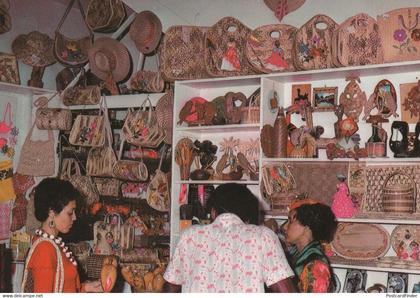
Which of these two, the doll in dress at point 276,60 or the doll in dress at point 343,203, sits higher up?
the doll in dress at point 276,60

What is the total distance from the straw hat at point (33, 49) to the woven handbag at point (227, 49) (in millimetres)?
1675

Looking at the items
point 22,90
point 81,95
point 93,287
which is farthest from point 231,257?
point 22,90

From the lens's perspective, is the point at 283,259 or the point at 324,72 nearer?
the point at 283,259

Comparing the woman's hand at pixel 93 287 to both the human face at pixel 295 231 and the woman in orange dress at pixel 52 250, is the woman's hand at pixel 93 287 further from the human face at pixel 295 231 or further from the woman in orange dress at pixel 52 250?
the human face at pixel 295 231

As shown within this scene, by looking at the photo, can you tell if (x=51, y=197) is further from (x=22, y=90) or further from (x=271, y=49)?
(x=22, y=90)

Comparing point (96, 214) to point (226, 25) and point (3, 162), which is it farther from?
point (226, 25)

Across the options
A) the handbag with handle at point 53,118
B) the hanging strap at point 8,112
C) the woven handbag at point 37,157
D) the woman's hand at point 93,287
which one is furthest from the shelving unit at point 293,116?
the hanging strap at point 8,112

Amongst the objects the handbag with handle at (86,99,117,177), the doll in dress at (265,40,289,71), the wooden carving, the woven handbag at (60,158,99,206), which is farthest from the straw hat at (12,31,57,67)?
the wooden carving

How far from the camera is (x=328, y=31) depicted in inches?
177

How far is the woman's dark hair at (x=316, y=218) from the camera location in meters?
3.92

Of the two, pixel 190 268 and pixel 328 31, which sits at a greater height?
pixel 328 31

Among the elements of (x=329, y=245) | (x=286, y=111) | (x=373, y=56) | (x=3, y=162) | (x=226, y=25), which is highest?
(x=226, y=25)

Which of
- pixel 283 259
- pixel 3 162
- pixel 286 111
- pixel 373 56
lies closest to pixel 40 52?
pixel 3 162

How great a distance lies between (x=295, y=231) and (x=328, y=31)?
4.88 feet
